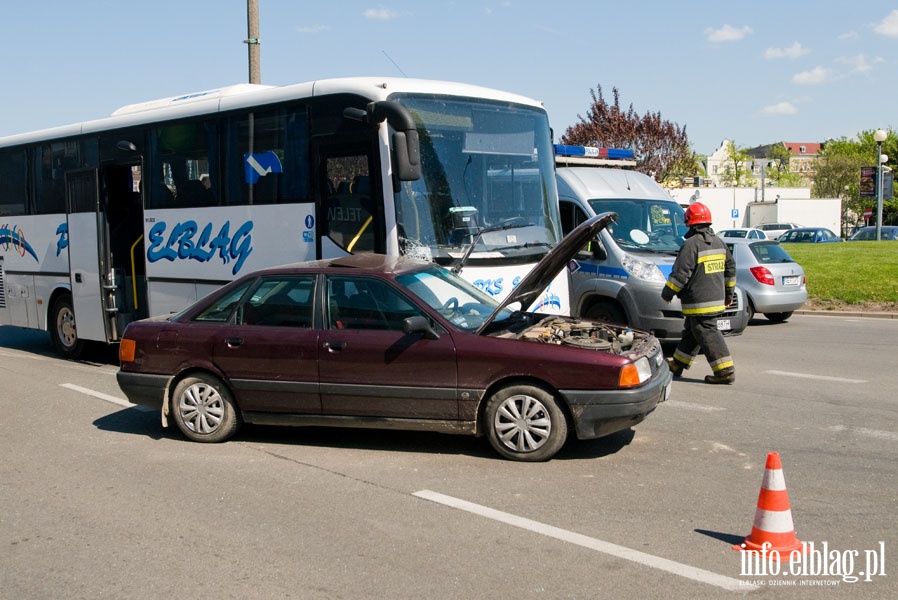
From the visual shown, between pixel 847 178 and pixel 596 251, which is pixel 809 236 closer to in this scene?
pixel 596 251

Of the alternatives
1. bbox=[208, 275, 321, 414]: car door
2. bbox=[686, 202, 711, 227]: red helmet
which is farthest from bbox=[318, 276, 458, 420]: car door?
bbox=[686, 202, 711, 227]: red helmet

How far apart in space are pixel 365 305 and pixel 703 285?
13.7ft

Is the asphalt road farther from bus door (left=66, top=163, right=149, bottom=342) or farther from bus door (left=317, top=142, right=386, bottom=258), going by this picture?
bus door (left=66, top=163, right=149, bottom=342)

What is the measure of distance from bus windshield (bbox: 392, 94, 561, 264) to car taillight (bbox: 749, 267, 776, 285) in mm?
7109

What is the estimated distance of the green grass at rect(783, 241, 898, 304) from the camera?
1822cm

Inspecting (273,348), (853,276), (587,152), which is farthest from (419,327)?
(853,276)

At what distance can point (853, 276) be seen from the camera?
1977 cm

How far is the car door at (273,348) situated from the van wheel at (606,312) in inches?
226

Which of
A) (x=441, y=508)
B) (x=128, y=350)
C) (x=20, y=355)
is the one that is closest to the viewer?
(x=441, y=508)

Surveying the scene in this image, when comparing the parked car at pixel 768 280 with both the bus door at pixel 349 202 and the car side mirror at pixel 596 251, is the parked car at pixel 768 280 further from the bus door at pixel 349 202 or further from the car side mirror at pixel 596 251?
the bus door at pixel 349 202

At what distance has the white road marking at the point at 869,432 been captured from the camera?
23.8 ft

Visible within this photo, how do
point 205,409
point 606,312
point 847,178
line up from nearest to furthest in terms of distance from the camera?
point 205,409, point 606,312, point 847,178

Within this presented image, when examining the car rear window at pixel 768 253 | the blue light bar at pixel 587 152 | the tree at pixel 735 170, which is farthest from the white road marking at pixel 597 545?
the tree at pixel 735 170

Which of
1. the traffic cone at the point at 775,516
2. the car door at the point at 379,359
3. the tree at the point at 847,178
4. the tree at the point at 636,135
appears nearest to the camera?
the traffic cone at the point at 775,516
